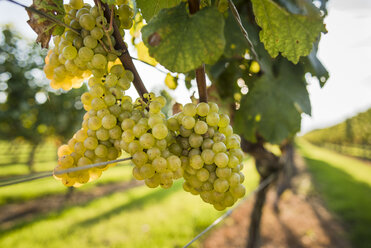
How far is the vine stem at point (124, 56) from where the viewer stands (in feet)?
1.92

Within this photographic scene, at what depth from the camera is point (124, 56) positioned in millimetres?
611

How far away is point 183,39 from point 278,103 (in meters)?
0.87

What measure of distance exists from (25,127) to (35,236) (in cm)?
609

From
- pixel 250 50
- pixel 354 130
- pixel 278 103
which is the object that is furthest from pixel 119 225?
pixel 354 130

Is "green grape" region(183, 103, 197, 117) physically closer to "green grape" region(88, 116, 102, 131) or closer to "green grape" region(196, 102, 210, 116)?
"green grape" region(196, 102, 210, 116)

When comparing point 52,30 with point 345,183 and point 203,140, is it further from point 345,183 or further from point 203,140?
point 345,183

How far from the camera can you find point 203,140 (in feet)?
1.98

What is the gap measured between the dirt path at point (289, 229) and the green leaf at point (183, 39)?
4.73 m

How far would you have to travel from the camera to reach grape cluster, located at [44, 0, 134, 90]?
553 millimetres

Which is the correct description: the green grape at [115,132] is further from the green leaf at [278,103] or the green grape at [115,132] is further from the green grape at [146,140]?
the green leaf at [278,103]

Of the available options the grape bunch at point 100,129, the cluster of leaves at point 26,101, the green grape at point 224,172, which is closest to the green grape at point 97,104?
the grape bunch at point 100,129

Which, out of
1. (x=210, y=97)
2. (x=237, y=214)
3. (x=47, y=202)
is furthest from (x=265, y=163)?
(x=47, y=202)

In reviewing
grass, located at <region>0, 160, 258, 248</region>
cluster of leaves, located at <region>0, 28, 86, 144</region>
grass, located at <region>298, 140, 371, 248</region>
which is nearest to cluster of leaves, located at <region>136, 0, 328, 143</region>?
grass, located at <region>0, 160, 258, 248</region>

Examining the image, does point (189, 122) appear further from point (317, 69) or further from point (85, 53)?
point (317, 69)
